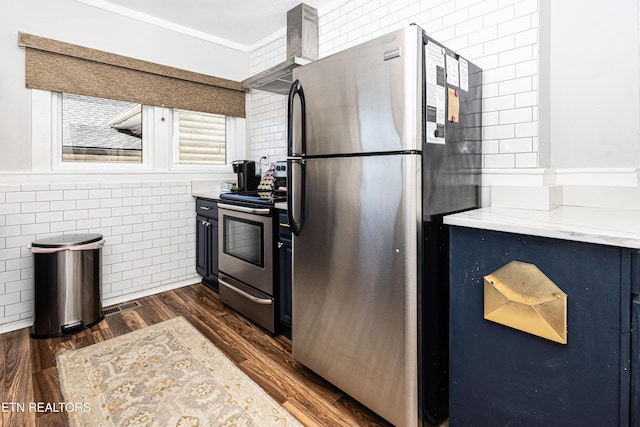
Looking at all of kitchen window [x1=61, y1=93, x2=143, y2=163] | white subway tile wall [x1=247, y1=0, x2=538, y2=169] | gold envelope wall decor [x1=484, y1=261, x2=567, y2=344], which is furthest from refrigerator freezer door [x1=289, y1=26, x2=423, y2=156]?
kitchen window [x1=61, y1=93, x2=143, y2=163]

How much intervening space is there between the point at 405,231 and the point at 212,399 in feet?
4.26

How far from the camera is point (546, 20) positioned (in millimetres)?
1769

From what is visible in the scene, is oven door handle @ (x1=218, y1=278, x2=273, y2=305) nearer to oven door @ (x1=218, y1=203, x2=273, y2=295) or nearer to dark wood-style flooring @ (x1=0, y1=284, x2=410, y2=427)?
oven door @ (x1=218, y1=203, x2=273, y2=295)

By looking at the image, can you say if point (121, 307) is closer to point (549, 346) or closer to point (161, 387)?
point (161, 387)

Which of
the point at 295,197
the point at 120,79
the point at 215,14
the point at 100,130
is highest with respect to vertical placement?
the point at 215,14

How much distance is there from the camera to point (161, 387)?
181cm

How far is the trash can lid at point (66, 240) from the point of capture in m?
2.38

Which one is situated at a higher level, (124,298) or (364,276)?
(364,276)

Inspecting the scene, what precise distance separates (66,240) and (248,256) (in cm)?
134

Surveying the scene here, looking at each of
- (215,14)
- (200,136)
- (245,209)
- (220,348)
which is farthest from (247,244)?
(215,14)

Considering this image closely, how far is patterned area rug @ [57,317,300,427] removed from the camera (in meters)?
1.59

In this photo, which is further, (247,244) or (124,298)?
(124,298)

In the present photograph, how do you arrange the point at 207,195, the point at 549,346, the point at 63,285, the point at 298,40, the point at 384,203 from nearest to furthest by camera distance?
1. the point at 549,346
2. the point at 384,203
3. the point at 63,285
4. the point at 298,40
5. the point at 207,195
